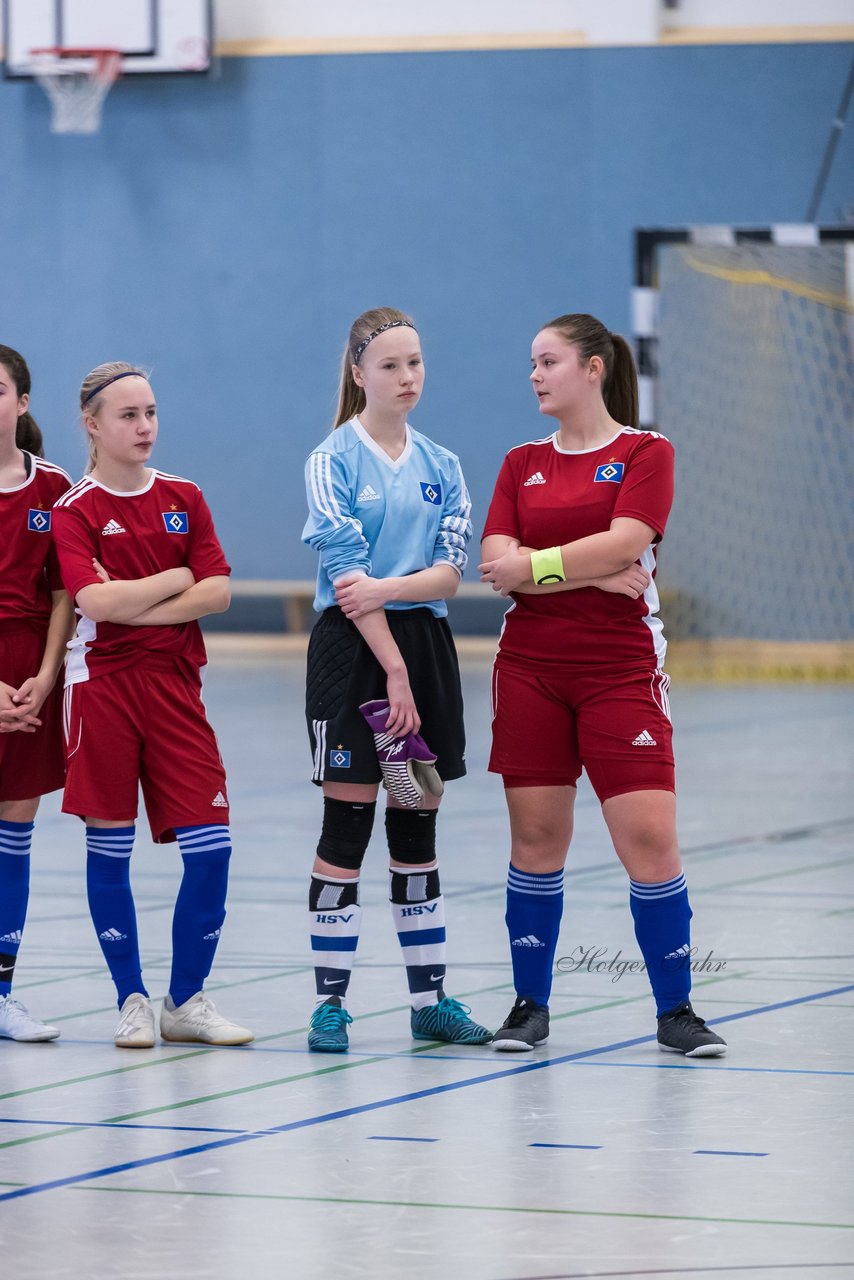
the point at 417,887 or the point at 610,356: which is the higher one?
the point at 610,356

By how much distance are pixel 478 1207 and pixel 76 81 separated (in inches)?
579

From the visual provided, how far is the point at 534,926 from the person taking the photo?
4430 mm

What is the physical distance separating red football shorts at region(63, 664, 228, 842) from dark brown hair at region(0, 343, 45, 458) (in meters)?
0.64

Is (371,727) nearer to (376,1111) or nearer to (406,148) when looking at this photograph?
(376,1111)

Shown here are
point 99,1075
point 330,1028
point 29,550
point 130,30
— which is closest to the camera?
point 99,1075

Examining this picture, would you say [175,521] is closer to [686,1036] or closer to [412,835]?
[412,835]

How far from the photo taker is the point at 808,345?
1548 centimetres

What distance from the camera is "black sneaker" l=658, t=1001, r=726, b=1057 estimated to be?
4.23 metres

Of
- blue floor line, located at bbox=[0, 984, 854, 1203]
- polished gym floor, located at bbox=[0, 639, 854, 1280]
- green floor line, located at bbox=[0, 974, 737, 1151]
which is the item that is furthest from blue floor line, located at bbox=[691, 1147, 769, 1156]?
green floor line, located at bbox=[0, 974, 737, 1151]

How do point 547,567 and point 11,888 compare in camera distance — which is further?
point 11,888

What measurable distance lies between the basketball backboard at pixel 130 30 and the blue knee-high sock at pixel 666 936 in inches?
520

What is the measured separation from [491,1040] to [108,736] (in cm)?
105

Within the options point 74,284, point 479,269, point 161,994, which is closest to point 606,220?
point 479,269

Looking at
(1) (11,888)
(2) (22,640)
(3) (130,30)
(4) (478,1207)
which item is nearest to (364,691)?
(2) (22,640)
